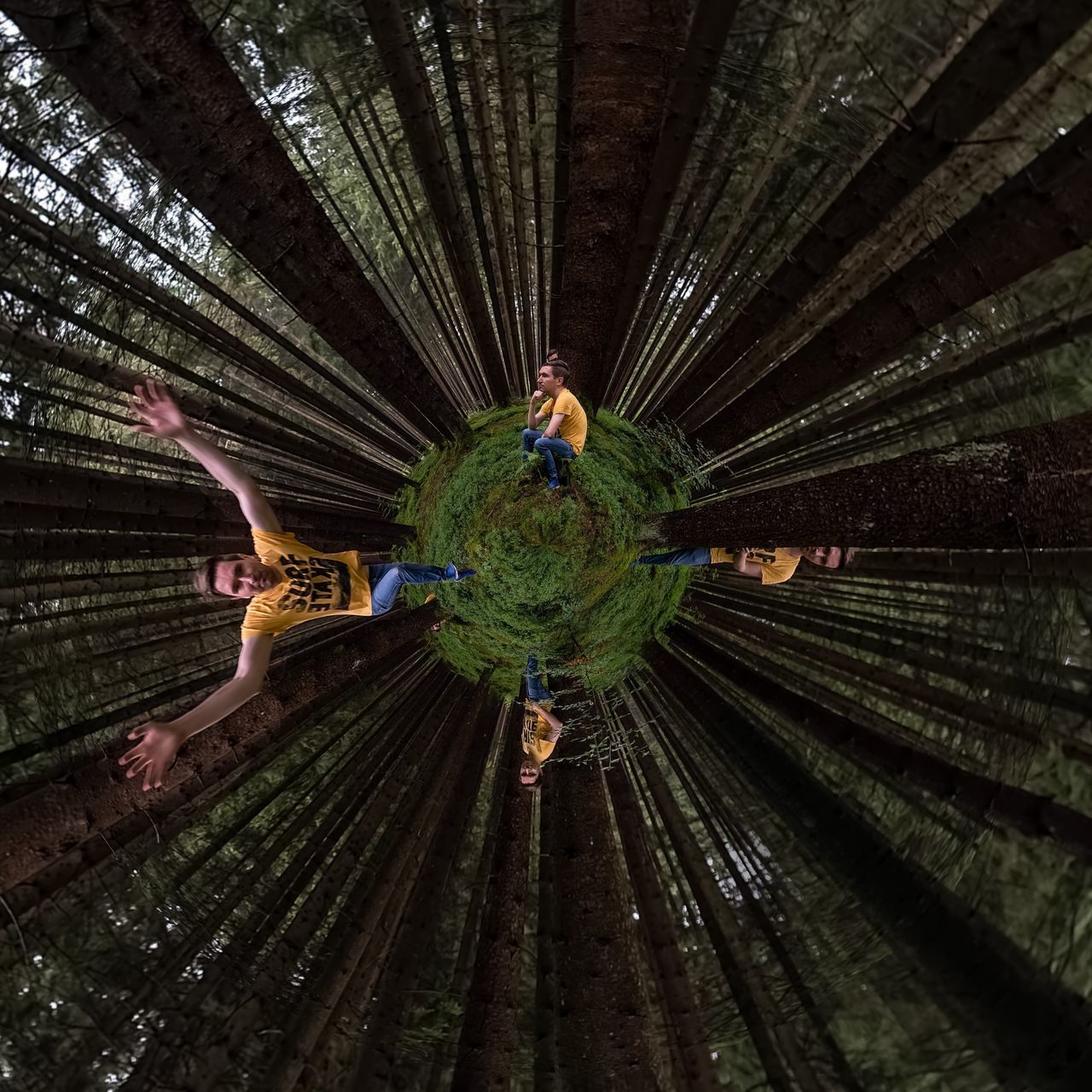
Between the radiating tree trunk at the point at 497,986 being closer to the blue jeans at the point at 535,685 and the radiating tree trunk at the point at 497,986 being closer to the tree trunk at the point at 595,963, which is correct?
the tree trunk at the point at 595,963

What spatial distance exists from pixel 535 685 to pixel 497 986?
6.34 ft

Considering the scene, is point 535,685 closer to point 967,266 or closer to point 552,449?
point 552,449

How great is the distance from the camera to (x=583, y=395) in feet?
14.8

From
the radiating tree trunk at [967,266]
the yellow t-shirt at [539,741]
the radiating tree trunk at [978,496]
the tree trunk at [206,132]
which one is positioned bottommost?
the yellow t-shirt at [539,741]

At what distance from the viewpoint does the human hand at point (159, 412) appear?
2246mm

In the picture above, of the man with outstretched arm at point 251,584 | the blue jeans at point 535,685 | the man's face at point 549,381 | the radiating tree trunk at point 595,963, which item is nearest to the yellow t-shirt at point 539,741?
the blue jeans at point 535,685

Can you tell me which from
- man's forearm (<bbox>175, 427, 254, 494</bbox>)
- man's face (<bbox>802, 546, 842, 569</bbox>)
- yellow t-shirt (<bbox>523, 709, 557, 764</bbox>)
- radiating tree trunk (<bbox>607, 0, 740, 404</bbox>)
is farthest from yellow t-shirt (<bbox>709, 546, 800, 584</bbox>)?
man's forearm (<bbox>175, 427, 254, 494</bbox>)

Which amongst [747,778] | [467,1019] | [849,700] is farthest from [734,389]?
[467,1019]

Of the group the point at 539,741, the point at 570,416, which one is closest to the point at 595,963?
the point at 539,741

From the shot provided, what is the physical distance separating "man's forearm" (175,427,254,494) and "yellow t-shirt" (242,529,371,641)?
1.20 ft

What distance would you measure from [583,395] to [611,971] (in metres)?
3.66

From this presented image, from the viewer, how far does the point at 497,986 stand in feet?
11.7

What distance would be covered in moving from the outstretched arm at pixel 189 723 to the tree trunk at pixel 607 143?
2.51m

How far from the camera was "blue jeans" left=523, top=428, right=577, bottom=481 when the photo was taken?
4.20 m
